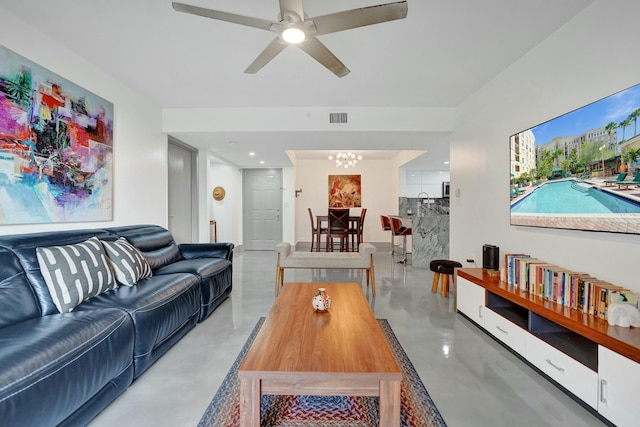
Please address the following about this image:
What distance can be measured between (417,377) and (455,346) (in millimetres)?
599

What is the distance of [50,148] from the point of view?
7.25 ft

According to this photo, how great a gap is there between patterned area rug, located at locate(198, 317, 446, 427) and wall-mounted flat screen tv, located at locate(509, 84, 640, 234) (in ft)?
5.05

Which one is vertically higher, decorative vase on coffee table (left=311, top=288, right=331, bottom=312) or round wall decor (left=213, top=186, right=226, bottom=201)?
round wall decor (left=213, top=186, right=226, bottom=201)

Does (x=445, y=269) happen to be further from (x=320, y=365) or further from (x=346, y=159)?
(x=346, y=159)

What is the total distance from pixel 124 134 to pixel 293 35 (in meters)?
2.41

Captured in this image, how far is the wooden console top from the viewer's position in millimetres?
1299

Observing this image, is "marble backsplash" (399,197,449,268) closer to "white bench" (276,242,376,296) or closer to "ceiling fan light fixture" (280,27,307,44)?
"white bench" (276,242,376,296)

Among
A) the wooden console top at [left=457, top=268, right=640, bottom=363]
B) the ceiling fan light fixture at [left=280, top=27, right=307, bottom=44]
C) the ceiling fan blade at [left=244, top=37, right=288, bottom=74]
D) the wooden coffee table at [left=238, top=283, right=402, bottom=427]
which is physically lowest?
the wooden coffee table at [left=238, top=283, right=402, bottom=427]

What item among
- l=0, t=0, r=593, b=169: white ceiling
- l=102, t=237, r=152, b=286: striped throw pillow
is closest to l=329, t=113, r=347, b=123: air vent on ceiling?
l=0, t=0, r=593, b=169: white ceiling

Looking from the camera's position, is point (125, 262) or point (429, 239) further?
point (429, 239)

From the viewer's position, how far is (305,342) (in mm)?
1434

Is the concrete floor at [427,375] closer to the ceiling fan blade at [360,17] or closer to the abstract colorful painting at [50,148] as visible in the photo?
the abstract colorful painting at [50,148]

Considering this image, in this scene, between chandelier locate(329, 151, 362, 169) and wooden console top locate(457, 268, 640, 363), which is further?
chandelier locate(329, 151, 362, 169)

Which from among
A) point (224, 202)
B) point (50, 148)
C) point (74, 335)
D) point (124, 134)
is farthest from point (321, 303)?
point (224, 202)
